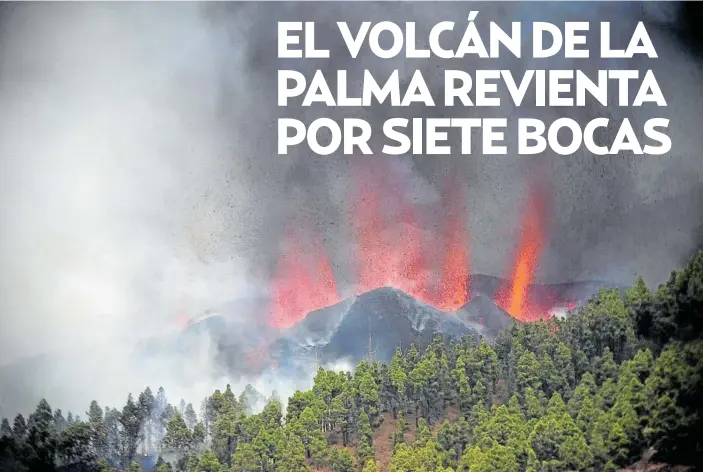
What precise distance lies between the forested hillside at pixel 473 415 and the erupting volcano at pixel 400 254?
661 centimetres

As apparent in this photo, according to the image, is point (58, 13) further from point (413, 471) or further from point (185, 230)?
point (413, 471)

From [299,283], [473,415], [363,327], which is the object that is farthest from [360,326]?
[473,415]

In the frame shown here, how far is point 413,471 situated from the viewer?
3434 cm

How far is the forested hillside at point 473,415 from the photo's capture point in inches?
1309

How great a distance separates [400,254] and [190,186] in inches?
347

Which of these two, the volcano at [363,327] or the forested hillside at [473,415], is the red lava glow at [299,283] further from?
the forested hillside at [473,415]

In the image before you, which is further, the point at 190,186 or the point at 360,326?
the point at 360,326

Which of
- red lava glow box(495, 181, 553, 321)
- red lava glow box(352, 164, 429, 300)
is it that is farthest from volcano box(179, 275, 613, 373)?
red lava glow box(352, 164, 429, 300)

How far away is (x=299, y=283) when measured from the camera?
1794 inches

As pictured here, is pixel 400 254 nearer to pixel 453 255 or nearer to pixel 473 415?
pixel 453 255

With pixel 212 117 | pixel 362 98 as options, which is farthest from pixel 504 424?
pixel 212 117


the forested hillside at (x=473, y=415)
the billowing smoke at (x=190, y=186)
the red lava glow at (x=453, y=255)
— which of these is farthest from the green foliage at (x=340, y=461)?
the red lava glow at (x=453, y=255)

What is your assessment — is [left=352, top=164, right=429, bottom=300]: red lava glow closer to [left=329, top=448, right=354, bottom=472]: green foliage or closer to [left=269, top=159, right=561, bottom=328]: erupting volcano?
[left=269, top=159, right=561, bottom=328]: erupting volcano

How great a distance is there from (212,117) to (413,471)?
1673 centimetres
